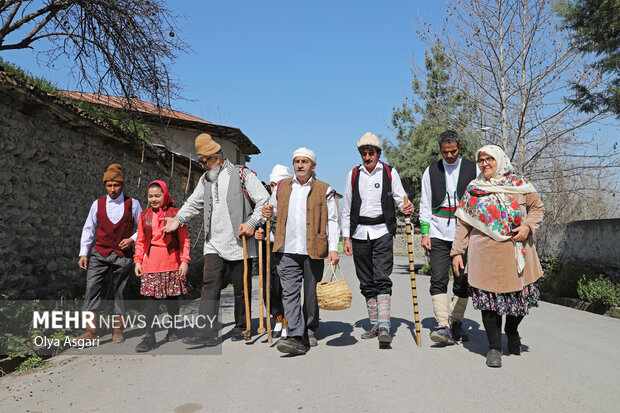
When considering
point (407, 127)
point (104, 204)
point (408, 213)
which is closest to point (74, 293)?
point (104, 204)

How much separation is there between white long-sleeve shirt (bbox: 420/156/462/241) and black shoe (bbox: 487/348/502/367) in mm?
1325

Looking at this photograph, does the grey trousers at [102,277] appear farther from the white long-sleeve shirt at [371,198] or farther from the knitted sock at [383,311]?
the knitted sock at [383,311]

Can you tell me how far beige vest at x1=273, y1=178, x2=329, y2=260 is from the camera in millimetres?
5328

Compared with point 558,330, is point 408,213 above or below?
above

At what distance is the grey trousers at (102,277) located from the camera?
18.9 feet

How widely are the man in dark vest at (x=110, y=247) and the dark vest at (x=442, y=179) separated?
341 centimetres

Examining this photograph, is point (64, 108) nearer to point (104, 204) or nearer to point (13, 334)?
point (104, 204)

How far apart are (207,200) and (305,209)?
45.2 inches

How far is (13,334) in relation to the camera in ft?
17.2

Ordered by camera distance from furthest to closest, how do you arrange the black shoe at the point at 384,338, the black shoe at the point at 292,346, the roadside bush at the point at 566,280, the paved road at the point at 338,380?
the roadside bush at the point at 566,280
the black shoe at the point at 384,338
the black shoe at the point at 292,346
the paved road at the point at 338,380

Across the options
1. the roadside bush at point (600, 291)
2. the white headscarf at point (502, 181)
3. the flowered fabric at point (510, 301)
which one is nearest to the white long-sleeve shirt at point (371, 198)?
the white headscarf at point (502, 181)

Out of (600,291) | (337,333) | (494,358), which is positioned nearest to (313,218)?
(337,333)

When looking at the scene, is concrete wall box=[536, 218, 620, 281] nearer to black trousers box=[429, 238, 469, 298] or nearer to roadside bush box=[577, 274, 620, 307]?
roadside bush box=[577, 274, 620, 307]

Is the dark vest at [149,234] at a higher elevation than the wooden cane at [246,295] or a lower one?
higher
